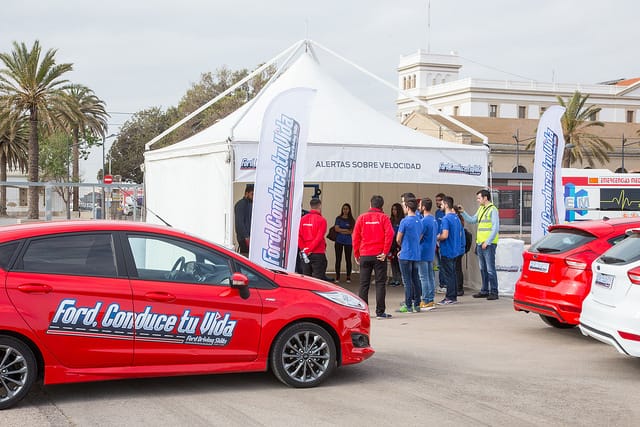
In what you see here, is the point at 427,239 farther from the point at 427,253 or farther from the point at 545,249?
the point at 545,249

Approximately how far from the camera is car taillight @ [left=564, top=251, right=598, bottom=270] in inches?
380

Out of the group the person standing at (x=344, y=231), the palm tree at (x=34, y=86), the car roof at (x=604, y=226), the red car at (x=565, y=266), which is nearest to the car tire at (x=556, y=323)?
the red car at (x=565, y=266)

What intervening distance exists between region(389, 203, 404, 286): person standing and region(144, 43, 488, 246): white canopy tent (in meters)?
1.56

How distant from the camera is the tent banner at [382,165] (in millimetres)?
13414

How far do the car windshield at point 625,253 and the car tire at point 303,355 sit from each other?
2958 millimetres

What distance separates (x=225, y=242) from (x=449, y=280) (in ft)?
12.6

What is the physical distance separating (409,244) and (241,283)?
5.47m

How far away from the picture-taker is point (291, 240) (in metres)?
11.4

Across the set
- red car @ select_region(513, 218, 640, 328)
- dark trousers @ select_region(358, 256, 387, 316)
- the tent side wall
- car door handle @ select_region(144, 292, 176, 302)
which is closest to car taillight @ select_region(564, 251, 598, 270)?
red car @ select_region(513, 218, 640, 328)

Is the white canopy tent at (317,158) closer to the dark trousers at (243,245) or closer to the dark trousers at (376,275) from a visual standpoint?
the dark trousers at (243,245)

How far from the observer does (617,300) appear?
7.92 meters

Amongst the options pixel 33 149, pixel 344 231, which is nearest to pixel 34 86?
pixel 33 149

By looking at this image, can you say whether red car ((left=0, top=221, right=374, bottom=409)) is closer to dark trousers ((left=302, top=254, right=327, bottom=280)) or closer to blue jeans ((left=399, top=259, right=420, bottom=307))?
blue jeans ((left=399, top=259, right=420, bottom=307))

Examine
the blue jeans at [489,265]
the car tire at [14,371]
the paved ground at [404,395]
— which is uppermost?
the blue jeans at [489,265]
